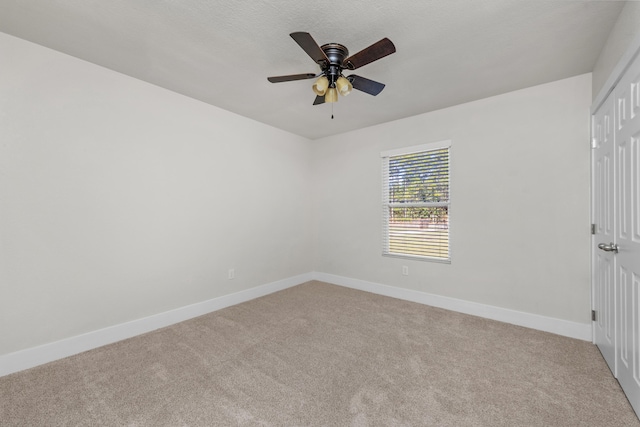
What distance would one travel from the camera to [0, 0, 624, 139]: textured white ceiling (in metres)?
1.76

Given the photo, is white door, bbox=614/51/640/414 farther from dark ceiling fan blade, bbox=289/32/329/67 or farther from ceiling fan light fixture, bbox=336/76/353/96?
dark ceiling fan blade, bbox=289/32/329/67

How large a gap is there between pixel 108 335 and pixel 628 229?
13.6ft

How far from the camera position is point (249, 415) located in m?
1.67

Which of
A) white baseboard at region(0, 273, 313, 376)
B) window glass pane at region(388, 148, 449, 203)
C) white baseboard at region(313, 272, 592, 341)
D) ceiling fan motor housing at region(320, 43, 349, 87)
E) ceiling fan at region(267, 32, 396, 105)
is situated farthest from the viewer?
window glass pane at region(388, 148, 449, 203)

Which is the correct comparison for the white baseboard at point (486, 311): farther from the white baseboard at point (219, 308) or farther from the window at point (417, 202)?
the window at point (417, 202)

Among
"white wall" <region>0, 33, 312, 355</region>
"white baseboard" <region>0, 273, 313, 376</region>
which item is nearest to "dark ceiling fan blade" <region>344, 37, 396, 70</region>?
"white wall" <region>0, 33, 312, 355</region>

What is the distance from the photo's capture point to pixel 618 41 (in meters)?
1.87

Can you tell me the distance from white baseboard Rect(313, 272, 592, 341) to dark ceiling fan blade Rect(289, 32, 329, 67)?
10.0 ft

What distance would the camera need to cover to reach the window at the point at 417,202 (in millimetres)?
3531

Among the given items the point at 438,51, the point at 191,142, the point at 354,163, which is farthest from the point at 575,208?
the point at 191,142

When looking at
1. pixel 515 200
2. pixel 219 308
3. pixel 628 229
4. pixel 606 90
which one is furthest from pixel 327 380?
pixel 606 90

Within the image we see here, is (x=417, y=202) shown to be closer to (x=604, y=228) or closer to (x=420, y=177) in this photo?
(x=420, y=177)

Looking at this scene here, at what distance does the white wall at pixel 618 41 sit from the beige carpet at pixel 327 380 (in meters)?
2.26

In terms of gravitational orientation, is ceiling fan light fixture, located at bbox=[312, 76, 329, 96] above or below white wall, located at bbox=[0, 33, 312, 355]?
above
